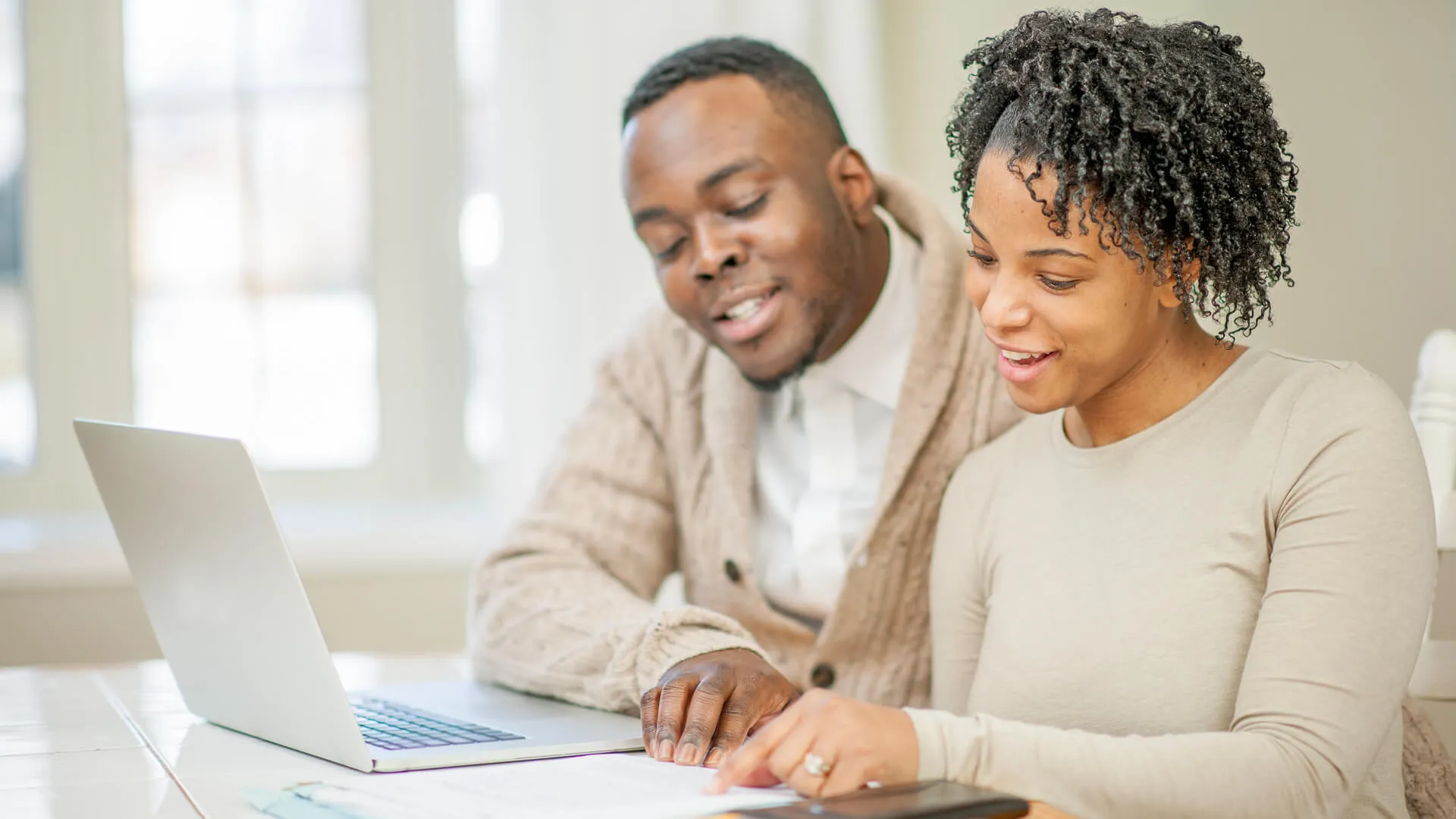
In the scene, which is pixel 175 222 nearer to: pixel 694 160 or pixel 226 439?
pixel 694 160

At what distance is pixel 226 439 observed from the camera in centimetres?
89

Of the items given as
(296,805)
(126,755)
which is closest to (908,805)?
(296,805)

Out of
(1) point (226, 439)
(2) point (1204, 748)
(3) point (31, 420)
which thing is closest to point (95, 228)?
(3) point (31, 420)

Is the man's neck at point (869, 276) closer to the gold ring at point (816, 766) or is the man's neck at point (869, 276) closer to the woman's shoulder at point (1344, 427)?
the woman's shoulder at point (1344, 427)

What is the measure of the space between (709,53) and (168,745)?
829mm

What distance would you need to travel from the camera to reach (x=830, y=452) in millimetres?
1505

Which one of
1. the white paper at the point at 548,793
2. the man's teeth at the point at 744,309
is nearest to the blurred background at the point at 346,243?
the man's teeth at the point at 744,309

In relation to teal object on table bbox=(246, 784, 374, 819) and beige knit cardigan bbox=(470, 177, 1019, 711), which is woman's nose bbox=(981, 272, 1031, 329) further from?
teal object on table bbox=(246, 784, 374, 819)

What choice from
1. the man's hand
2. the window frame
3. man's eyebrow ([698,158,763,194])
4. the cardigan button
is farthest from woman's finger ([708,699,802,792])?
the window frame

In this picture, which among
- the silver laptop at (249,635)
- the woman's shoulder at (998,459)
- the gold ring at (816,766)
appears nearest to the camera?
the gold ring at (816,766)

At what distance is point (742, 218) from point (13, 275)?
1766 millimetres

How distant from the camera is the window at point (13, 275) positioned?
8.33 feet

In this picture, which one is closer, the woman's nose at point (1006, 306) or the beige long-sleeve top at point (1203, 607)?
the beige long-sleeve top at point (1203, 607)

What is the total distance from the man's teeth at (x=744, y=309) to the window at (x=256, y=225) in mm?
1398
